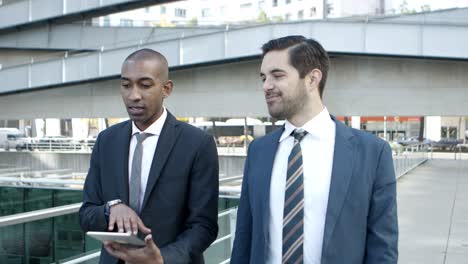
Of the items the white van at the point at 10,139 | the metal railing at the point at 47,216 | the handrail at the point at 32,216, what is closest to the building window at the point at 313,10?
the white van at the point at 10,139

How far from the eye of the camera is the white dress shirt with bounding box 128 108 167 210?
2.86m

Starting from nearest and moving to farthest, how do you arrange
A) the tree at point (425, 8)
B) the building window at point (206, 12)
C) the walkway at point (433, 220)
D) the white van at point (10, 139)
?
the walkway at point (433, 220) → the tree at point (425, 8) → the white van at point (10, 139) → the building window at point (206, 12)

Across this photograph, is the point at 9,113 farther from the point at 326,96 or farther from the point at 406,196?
the point at 406,196

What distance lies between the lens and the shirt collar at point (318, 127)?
2.82 meters

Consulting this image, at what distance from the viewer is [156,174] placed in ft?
9.18

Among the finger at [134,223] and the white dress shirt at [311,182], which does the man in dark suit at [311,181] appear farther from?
the finger at [134,223]

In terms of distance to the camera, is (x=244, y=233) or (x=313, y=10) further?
(x=313, y=10)

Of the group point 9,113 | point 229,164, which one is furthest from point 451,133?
point 9,113

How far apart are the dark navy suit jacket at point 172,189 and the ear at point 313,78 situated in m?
0.52

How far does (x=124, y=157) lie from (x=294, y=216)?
812 millimetres

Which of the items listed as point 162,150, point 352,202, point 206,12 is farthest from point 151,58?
point 206,12

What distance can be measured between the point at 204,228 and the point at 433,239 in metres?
8.66

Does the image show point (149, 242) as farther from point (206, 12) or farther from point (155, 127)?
point (206, 12)

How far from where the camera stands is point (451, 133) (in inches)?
2874
